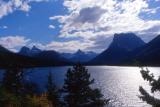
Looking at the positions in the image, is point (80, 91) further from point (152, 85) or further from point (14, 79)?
point (152, 85)

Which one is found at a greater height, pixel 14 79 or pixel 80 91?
pixel 14 79

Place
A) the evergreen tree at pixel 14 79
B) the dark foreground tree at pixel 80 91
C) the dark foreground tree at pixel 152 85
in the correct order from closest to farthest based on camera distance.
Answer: the dark foreground tree at pixel 152 85 < the dark foreground tree at pixel 80 91 < the evergreen tree at pixel 14 79

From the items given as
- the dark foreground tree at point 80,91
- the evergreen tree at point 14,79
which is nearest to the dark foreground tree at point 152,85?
the dark foreground tree at point 80,91

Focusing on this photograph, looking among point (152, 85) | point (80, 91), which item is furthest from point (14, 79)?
point (152, 85)

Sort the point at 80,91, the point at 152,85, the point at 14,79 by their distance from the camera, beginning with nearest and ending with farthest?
the point at 152,85, the point at 80,91, the point at 14,79

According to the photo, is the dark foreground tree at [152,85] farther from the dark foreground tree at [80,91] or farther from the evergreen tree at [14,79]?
the evergreen tree at [14,79]

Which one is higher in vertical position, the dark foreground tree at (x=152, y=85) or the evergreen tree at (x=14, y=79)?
the evergreen tree at (x=14, y=79)

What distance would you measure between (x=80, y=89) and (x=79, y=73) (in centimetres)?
226

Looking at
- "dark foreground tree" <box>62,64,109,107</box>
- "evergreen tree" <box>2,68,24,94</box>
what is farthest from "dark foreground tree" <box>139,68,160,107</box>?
"evergreen tree" <box>2,68,24,94</box>

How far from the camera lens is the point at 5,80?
63.8 m

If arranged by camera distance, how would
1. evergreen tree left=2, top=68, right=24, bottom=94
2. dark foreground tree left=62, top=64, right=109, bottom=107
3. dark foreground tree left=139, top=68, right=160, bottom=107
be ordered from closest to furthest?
dark foreground tree left=139, top=68, right=160, bottom=107 → dark foreground tree left=62, top=64, right=109, bottom=107 → evergreen tree left=2, top=68, right=24, bottom=94

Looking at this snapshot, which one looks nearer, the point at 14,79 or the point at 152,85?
the point at 152,85

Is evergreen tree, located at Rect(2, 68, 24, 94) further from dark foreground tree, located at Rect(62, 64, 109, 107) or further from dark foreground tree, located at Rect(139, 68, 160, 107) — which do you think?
dark foreground tree, located at Rect(139, 68, 160, 107)

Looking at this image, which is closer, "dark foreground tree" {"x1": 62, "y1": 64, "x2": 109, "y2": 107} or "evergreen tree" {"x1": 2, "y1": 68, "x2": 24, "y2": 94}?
"dark foreground tree" {"x1": 62, "y1": 64, "x2": 109, "y2": 107}
